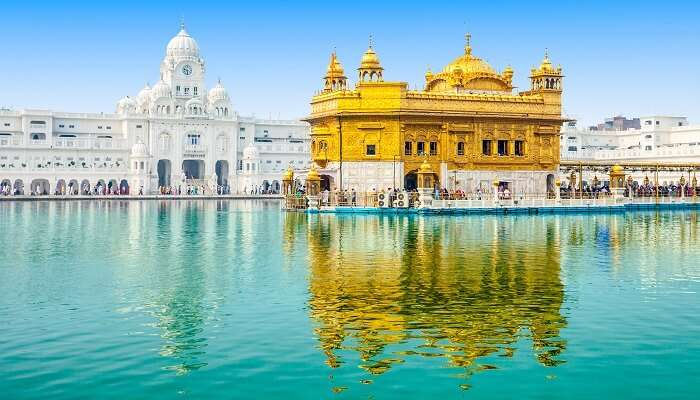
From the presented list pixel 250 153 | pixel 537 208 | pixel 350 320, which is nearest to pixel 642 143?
pixel 250 153

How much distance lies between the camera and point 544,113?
56.9 m

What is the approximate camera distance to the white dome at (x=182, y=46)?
338 feet

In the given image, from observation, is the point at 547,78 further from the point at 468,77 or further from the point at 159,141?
the point at 159,141

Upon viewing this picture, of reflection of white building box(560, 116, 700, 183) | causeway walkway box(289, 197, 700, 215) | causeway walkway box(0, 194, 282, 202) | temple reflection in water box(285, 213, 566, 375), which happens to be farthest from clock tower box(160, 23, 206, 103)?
Answer: temple reflection in water box(285, 213, 566, 375)

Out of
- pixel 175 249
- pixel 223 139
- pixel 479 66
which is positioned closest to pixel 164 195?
pixel 223 139

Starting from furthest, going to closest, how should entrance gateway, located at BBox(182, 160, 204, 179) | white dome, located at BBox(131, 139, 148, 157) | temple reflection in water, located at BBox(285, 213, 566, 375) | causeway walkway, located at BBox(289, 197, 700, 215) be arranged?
entrance gateway, located at BBox(182, 160, 204, 179), white dome, located at BBox(131, 139, 148, 157), causeway walkway, located at BBox(289, 197, 700, 215), temple reflection in water, located at BBox(285, 213, 566, 375)

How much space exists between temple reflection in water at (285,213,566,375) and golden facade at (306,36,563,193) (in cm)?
2086

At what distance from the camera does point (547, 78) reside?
57.6 metres

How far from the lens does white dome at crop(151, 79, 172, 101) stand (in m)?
99.1

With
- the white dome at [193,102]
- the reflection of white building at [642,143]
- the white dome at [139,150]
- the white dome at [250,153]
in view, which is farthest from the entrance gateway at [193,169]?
the reflection of white building at [642,143]

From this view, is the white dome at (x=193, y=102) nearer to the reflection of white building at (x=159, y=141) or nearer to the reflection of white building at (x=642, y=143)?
the reflection of white building at (x=159, y=141)

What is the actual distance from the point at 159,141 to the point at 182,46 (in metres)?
12.8

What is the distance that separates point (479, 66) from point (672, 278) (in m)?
39.7

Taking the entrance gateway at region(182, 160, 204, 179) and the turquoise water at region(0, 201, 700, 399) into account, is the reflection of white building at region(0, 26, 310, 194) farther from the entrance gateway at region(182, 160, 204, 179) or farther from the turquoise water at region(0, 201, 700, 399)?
the turquoise water at region(0, 201, 700, 399)
